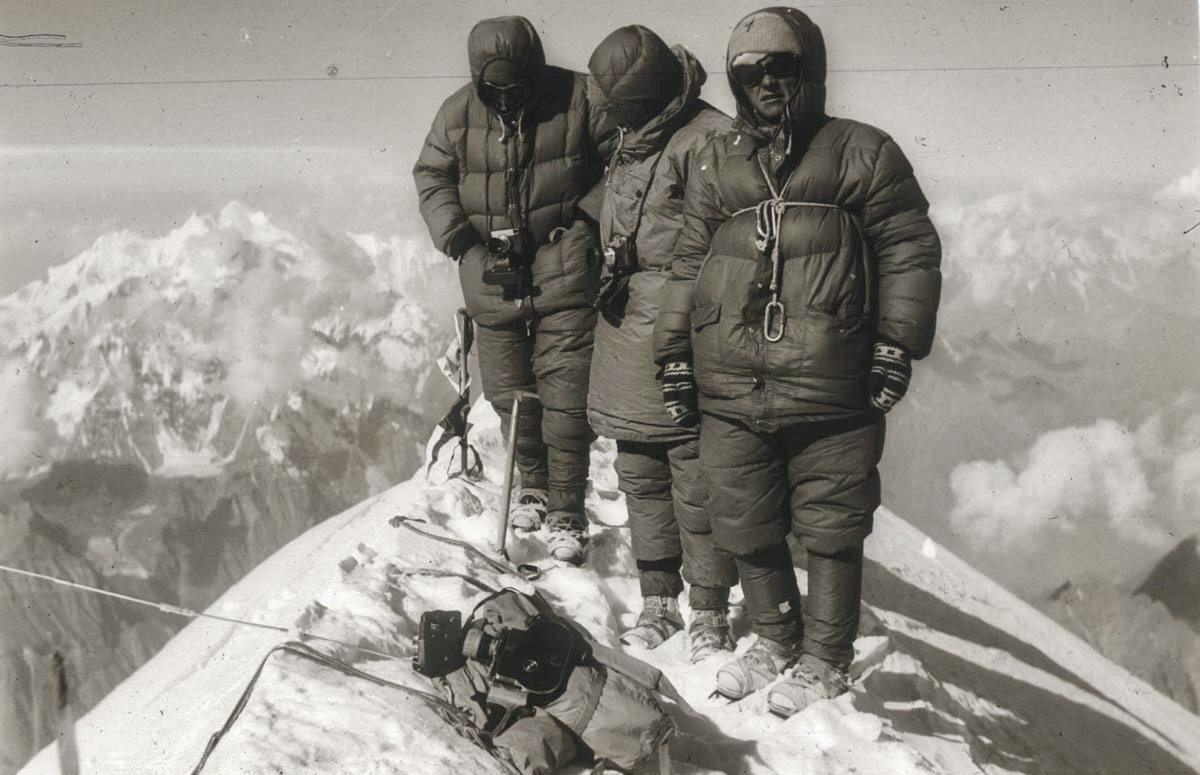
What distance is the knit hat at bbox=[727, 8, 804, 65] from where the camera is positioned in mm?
2914

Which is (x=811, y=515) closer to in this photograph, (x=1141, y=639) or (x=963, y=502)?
(x=1141, y=639)

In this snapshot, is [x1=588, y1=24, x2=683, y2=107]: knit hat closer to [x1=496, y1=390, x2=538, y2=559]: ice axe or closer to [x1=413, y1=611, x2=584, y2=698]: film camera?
[x1=496, y1=390, x2=538, y2=559]: ice axe

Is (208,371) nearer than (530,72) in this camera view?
No

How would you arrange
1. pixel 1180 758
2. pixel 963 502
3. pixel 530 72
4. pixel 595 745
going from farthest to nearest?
pixel 963 502, pixel 1180 758, pixel 530 72, pixel 595 745

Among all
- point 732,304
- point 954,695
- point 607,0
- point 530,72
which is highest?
point 607,0

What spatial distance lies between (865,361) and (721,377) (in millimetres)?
442

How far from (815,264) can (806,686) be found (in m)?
1.35

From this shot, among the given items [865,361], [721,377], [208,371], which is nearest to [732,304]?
[721,377]

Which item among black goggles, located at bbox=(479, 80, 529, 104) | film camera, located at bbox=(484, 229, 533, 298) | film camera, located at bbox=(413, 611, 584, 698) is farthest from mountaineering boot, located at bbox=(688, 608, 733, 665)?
black goggles, located at bbox=(479, 80, 529, 104)

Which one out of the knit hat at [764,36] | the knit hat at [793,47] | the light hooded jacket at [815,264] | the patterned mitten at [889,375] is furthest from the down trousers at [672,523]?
the knit hat at [764,36]

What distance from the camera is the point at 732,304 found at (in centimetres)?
301

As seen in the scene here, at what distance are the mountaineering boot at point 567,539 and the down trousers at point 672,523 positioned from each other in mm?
451

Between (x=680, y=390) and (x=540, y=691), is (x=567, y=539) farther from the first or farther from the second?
(x=540, y=691)

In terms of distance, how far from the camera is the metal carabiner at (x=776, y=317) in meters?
2.94
